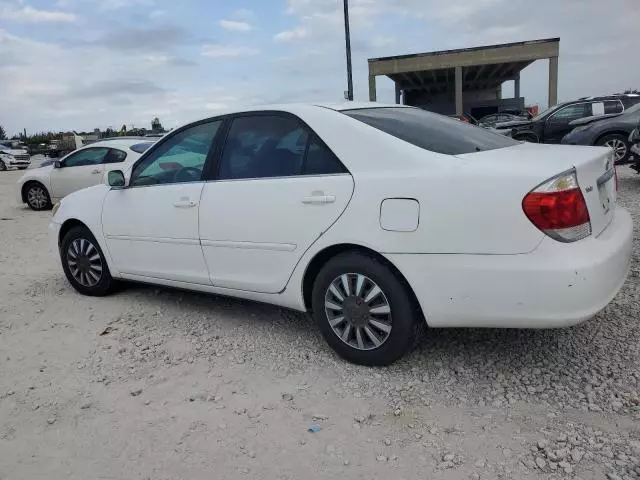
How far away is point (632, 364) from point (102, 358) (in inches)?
130

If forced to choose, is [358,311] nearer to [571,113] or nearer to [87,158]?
[87,158]

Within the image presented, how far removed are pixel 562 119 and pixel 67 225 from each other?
12429mm

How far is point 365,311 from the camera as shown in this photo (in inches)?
129

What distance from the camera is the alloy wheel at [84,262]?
16.6 ft

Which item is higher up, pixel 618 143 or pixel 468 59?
pixel 468 59

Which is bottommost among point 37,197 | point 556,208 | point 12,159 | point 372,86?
point 37,197

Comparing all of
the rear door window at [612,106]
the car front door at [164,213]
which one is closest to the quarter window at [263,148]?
the car front door at [164,213]

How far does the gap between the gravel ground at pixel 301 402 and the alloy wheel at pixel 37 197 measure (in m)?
8.72

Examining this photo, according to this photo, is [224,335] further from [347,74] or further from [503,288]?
[347,74]

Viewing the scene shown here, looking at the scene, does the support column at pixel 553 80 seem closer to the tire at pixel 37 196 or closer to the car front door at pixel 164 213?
the tire at pixel 37 196

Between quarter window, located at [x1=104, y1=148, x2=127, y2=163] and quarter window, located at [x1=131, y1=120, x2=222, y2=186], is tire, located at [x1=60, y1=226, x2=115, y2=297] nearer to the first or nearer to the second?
quarter window, located at [x1=131, y1=120, x2=222, y2=186]

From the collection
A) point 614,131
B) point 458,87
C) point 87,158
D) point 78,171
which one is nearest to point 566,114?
point 614,131

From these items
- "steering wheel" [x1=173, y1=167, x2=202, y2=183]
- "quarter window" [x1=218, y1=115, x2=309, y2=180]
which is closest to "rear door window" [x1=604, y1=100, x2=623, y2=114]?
"quarter window" [x1=218, y1=115, x2=309, y2=180]

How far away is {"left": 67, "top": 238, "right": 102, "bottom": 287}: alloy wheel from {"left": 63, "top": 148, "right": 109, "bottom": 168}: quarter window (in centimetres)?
673
